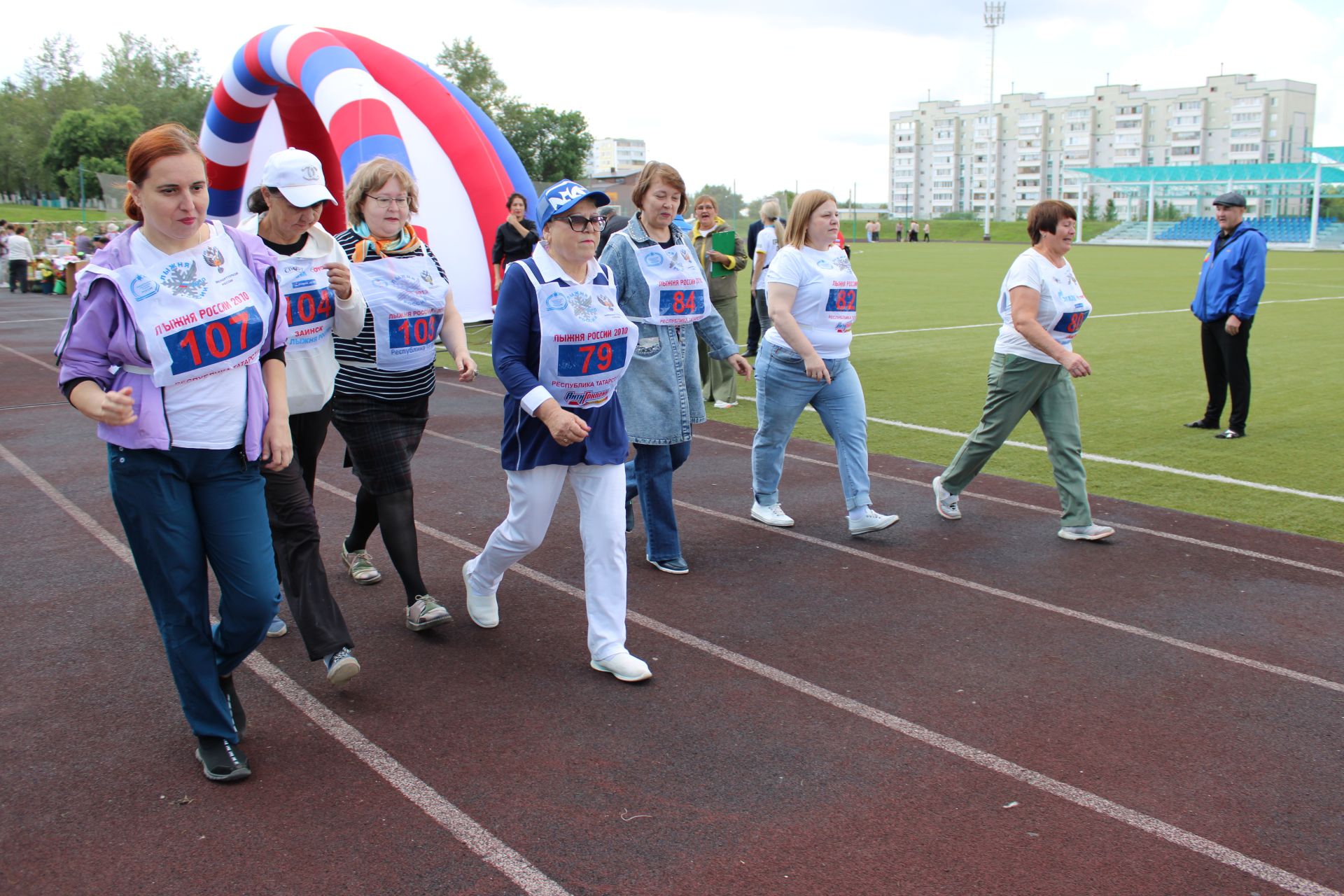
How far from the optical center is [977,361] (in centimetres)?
1363

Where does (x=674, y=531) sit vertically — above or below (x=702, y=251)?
below

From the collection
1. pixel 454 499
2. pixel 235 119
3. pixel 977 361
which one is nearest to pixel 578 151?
pixel 235 119

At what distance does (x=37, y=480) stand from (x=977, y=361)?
1023 centimetres

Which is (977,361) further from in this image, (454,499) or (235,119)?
(235,119)

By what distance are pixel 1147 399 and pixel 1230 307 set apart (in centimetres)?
180

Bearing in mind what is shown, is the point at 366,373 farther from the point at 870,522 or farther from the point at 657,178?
the point at 870,522

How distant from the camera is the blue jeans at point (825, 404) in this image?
6312 mm

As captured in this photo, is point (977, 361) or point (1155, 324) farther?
point (1155, 324)

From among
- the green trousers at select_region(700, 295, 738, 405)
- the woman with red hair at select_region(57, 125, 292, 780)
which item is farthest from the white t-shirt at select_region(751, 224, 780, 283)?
the woman with red hair at select_region(57, 125, 292, 780)

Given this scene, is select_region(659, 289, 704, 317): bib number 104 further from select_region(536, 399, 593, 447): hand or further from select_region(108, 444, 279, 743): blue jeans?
select_region(108, 444, 279, 743): blue jeans

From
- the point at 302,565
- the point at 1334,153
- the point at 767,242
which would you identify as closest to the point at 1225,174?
the point at 1334,153

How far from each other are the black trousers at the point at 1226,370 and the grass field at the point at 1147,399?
0.26m

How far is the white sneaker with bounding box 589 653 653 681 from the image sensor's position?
14.1 feet

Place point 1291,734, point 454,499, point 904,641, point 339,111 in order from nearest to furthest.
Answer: point 1291,734, point 904,641, point 454,499, point 339,111
